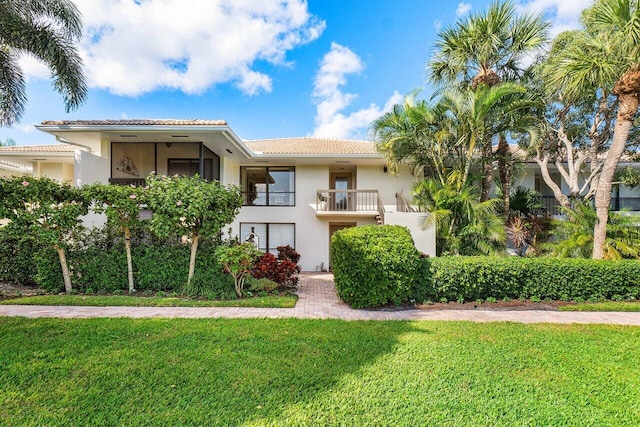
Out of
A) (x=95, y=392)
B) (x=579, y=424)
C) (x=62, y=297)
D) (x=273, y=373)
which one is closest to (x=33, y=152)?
(x=62, y=297)

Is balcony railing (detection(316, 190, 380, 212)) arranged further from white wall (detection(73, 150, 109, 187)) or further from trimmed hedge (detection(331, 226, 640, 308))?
white wall (detection(73, 150, 109, 187))

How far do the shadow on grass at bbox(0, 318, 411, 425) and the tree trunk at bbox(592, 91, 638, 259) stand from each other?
25.3 ft

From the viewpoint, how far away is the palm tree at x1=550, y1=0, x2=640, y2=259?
297 inches

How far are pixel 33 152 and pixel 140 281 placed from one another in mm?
8637

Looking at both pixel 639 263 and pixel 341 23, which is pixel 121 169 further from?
pixel 639 263

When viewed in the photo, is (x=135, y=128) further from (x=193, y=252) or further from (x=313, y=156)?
(x=313, y=156)

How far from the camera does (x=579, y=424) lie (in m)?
2.77

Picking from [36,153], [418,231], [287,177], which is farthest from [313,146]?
[36,153]

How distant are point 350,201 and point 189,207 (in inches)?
313

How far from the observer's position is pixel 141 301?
7332 millimetres

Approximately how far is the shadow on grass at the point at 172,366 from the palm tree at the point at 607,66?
8436 millimetres

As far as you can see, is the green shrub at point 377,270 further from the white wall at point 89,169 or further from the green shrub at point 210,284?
the white wall at point 89,169

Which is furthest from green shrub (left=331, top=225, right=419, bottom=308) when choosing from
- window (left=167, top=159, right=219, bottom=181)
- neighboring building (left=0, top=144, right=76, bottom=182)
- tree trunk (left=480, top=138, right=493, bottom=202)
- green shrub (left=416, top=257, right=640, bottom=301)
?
neighboring building (left=0, top=144, right=76, bottom=182)

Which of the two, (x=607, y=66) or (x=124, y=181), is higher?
(x=607, y=66)
